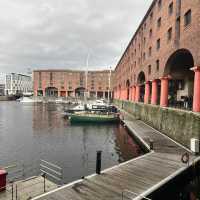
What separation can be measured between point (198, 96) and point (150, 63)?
16.5 metres

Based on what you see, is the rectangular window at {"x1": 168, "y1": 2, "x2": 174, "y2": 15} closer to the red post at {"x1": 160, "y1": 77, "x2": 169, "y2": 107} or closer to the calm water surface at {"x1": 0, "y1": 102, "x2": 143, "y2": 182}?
the red post at {"x1": 160, "y1": 77, "x2": 169, "y2": 107}

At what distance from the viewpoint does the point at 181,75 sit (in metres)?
30.0

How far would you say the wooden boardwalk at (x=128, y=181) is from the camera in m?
9.71

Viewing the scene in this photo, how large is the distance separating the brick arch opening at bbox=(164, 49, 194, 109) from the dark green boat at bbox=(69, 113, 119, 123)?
12.3 m

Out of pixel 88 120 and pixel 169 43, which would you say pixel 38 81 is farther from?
pixel 169 43

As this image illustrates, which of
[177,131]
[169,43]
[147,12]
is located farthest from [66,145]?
[147,12]

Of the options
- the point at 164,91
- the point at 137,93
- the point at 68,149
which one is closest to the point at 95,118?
the point at 137,93

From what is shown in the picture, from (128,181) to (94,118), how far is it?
31.4 metres

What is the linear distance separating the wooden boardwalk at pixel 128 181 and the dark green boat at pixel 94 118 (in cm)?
2630

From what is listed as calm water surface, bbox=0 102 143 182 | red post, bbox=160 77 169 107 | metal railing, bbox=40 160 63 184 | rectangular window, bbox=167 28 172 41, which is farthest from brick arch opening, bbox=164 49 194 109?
metal railing, bbox=40 160 63 184

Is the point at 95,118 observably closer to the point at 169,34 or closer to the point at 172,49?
the point at 169,34

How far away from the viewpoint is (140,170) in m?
13.0

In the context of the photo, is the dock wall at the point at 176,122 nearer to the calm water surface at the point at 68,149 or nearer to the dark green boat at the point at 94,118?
the calm water surface at the point at 68,149

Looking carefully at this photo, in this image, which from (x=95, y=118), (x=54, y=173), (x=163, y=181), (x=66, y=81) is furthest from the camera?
(x=66, y=81)
